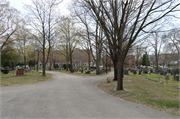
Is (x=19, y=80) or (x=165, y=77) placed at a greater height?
(x=19, y=80)

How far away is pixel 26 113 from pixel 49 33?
17.2m

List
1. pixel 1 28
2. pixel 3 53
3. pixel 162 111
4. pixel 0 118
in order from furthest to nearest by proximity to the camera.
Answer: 1. pixel 3 53
2. pixel 1 28
3. pixel 162 111
4. pixel 0 118

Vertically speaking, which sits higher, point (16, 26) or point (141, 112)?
point (16, 26)

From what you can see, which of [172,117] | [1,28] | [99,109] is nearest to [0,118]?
[99,109]

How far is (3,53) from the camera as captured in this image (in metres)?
23.5

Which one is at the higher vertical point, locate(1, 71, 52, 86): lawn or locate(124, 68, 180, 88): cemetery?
locate(1, 71, 52, 86): lawn

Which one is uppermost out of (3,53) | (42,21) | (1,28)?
(42,21)

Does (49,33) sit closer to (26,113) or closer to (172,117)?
(26,113)

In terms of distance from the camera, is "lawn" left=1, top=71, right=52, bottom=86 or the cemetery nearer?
"lawn" left=1, top=71, right=52, bottom=86

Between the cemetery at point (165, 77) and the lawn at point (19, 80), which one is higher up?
the lawn at point (19, 80)

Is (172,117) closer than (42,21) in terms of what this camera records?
Yes

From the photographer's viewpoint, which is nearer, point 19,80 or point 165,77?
point 19,80

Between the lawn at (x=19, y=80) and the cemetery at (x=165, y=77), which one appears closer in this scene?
the lawn at (x=19, y=80)

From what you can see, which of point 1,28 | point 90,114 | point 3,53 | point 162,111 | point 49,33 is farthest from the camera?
point 3,53
